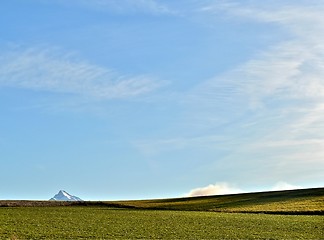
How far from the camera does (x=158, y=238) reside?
1607 inches

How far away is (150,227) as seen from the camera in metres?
48.0

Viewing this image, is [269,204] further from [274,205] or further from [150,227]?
[150,227]

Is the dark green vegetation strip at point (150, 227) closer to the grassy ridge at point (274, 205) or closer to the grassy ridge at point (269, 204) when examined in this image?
the grassy ridge at point (274, 205)

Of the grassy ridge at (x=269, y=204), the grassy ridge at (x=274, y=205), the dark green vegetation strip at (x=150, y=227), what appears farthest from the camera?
the grassy ridge at (x=269, y=204)

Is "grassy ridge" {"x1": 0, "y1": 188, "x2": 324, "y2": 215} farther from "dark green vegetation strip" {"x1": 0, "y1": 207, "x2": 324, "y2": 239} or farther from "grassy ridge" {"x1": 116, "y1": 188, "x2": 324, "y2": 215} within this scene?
"dark green vegetation strip" {"x1": 0, "y1": 207, "x2": 324, "y2": 239}

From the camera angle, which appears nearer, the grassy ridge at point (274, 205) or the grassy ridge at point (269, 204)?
the grassy ridge at point (274, 205)

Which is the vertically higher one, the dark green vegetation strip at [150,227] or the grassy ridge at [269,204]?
the grassy ridge at [269,204]

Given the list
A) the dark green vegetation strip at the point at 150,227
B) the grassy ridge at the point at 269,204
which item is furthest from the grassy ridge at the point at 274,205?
the dark green vegetation strip at the point at 150,227

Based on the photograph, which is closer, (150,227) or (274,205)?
(150,227)

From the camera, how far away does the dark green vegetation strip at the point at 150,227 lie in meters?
42.2

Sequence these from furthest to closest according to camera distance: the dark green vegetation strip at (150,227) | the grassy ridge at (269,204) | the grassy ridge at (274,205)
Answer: the grassy ridge at (269,204)
the grassy ridge at (274,205)
the dark green vegetation strip at (150,227)

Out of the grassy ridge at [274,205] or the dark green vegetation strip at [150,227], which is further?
the grassy ridge at [274,205]

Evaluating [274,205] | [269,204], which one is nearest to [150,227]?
[274,205]

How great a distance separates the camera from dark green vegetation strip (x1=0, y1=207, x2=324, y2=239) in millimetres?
42219
